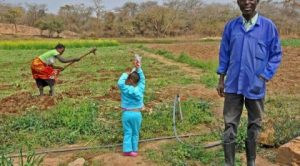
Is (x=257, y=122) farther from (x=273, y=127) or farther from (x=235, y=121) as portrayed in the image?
(x=273, y=127)

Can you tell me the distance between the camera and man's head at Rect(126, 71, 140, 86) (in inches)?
202

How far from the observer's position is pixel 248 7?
13.0ft

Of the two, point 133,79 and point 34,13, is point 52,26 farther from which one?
point 133,79

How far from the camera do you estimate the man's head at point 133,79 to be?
5.12m

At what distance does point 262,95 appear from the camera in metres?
4.07

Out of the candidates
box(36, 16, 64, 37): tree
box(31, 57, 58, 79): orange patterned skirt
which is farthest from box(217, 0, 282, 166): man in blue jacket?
box(36, 16, 64, 37): tree

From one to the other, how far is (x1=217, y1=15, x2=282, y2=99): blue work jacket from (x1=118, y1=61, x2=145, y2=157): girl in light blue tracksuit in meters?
1.41

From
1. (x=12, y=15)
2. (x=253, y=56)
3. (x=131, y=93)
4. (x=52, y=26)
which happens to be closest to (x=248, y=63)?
(x=253, y=56)

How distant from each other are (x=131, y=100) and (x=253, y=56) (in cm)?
176

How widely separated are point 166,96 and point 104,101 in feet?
5.02

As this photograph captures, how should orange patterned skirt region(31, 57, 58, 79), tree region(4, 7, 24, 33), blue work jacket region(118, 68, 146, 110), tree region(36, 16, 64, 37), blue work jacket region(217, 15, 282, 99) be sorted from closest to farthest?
blue work jacket region(217, 15, 282, 99) < blue work jacket region(118, 68, 146, 110) < orange patterned skirt region(31, 57, 58, 79) < tree region(36, 16, 64, 37) < tree region(4, 7, 24, 33)

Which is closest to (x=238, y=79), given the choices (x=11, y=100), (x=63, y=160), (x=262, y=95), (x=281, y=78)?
(x=262, y=95)

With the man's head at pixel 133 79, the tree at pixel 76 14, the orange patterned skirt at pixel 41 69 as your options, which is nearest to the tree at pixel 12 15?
the tree at pixel 76 14

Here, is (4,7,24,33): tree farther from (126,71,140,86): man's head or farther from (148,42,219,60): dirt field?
(126,71,140,86): man's head
